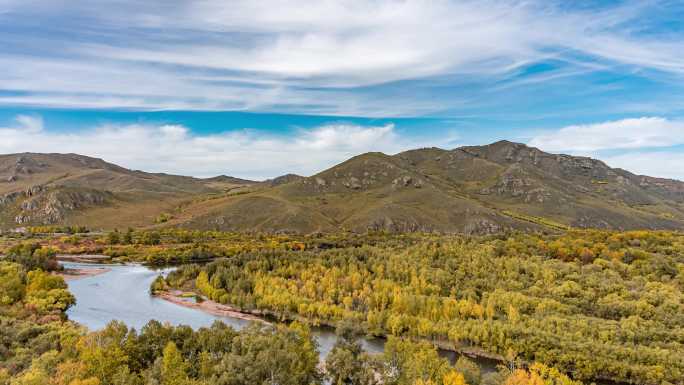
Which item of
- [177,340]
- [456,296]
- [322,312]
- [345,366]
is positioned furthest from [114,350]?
[456,296]

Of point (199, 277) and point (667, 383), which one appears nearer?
point (667, 383)

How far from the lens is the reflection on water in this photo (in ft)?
313

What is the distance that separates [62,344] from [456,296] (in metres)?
79.6

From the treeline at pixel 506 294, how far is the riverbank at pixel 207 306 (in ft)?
9.08

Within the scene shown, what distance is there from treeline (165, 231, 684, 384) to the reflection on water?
9.13 meters

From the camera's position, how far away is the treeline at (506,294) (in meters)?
77.6

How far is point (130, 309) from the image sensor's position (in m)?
110

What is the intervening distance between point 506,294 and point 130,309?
8861 cm

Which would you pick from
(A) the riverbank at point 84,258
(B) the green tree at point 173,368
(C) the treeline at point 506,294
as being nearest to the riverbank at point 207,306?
(C) the treeline at point 506,294

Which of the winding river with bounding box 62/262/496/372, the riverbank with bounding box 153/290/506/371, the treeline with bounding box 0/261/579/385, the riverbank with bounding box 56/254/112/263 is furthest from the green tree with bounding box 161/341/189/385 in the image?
the riverbank with bounding box 56/254/112/263

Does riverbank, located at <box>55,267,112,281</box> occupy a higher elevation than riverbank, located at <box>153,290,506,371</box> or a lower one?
higher

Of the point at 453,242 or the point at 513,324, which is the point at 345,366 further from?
the point at 453,242

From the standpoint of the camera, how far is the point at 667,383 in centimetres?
6719

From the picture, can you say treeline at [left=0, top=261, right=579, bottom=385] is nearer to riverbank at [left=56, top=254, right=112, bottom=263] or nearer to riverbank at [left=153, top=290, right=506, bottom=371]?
riverbank at [left=153, top=290, right=506, bottom=371]
